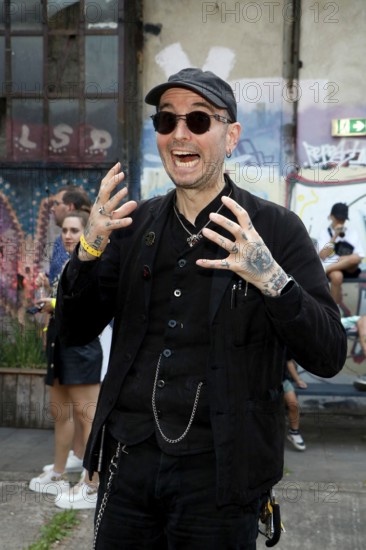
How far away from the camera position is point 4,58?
755cm

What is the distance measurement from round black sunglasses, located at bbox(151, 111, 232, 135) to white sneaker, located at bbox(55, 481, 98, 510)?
2.98m

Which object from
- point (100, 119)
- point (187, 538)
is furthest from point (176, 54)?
point (187, 538)

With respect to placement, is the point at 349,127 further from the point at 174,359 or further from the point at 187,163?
the point at 174,359

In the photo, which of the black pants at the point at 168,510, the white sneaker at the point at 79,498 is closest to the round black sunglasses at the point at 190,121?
the black pants at the point at 168,510

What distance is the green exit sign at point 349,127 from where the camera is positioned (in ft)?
23.3

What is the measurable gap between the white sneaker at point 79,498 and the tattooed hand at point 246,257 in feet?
10.0

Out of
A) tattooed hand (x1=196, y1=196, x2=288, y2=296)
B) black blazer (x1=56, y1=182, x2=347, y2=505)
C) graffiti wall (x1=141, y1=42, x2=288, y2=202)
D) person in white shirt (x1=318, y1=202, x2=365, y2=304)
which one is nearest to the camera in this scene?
tattooed hand (x1=196, y1=196, x2=288, y2=296)

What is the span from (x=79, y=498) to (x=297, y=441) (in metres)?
2.03

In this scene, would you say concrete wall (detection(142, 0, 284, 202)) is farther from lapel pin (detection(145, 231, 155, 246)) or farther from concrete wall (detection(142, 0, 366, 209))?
lapel pin (detection(145, 231, 155, 246))

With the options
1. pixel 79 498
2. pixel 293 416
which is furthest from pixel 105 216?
pixel 293 416

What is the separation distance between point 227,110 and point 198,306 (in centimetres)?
66

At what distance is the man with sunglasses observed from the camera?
226 cm

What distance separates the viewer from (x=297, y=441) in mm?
6102

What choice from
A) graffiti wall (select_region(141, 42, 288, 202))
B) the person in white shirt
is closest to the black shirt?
the person in white shirt
